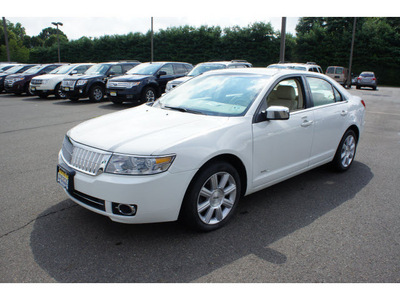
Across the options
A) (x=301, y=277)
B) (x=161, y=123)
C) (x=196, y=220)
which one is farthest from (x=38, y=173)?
(x=301, y=277)

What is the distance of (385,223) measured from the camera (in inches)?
143

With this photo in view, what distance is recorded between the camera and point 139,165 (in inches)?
113

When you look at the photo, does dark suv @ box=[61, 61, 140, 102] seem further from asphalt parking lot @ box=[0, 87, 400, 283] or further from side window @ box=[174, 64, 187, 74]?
asphalt parking lot @ box=[0, 87, 400, 283]

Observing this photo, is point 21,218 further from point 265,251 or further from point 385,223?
point 385,223

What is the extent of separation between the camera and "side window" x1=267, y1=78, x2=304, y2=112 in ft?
14.4

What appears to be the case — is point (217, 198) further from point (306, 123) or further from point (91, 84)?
point (91, 84)

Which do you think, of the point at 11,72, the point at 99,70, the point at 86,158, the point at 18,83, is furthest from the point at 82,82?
the point at 86,158

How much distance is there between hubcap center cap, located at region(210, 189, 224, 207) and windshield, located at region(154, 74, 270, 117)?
→ 854 mm

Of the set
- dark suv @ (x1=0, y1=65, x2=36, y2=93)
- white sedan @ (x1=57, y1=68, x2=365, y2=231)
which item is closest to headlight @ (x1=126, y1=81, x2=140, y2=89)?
white sedan @ (x1=57, y1=68, x2=365, y2=231)

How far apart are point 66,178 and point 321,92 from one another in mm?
3571

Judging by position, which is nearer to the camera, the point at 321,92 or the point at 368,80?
the point at 321,92

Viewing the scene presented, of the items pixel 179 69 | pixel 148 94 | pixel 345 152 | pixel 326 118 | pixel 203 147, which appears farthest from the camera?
pixel 179 69

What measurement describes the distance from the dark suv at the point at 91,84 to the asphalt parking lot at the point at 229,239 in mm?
10044

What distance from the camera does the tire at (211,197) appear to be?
3.13 metres
